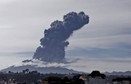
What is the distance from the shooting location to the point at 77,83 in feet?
550

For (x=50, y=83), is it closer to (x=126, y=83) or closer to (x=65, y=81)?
(x=65, y=81)

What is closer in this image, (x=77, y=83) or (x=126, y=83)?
(x=77, y=83)

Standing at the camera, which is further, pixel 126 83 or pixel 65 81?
pixel 126 83

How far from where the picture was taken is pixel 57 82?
6550 inches

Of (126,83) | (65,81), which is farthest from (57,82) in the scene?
(126,83)

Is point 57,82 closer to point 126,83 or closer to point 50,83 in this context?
point 50,83

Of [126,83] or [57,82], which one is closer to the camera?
[57,82]

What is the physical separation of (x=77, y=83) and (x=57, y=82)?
7000mm

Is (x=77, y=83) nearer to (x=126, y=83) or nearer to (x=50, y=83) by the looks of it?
(x=50, y=83)

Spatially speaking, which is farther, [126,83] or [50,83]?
[126,83]

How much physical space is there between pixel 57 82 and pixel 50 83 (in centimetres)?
499

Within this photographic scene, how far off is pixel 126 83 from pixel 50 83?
1654 inches

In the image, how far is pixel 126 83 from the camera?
19962 centimetres

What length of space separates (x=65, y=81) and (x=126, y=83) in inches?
1601
